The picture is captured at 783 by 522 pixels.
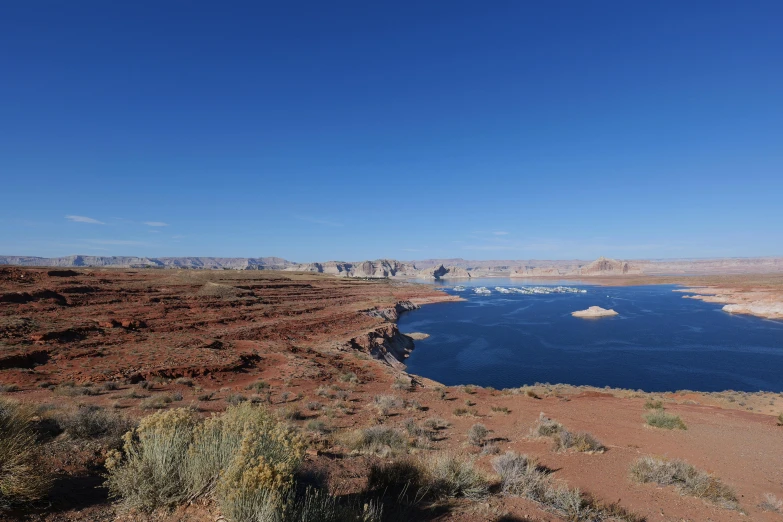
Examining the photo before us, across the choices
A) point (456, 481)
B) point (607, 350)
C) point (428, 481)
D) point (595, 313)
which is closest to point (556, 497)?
point (456, 481)

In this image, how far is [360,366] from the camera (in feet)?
80.5

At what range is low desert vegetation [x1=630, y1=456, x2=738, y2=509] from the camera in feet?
22.0

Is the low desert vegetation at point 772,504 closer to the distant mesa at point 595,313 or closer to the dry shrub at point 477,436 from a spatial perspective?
the dry shrub at point 477,436

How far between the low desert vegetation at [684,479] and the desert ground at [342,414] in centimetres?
6

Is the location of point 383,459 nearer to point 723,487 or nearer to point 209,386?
point 723,487

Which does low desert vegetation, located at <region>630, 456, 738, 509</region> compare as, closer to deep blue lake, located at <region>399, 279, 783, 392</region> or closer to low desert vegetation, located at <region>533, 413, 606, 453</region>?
low desert vegetation, located at <region>533, 413, 606, 453</region>

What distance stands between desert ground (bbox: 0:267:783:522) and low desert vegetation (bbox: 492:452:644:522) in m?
0.06

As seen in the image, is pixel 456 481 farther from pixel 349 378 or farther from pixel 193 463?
pixel 349 378

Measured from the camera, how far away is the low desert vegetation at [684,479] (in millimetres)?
6703

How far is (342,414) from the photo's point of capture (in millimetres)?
12859

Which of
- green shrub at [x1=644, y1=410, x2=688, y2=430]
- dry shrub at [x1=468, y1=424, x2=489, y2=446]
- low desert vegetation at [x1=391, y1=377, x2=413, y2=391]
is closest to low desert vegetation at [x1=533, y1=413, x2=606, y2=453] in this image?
dry shrub at [x1=468, y1=424, x2=489, y2=446]

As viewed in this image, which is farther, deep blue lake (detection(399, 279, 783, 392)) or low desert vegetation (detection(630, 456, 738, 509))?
deep blue lake (detection(399, 279, 783, 392))

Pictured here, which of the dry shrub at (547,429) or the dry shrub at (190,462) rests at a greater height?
the dry shrub at (190,462)

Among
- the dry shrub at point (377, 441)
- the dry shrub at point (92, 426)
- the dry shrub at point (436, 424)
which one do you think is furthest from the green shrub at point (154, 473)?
the dry shrub at point (436, 424)
